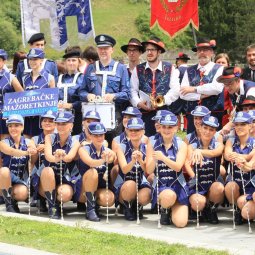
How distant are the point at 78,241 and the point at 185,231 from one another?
156cm

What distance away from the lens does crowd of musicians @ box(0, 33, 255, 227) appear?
30.0ft

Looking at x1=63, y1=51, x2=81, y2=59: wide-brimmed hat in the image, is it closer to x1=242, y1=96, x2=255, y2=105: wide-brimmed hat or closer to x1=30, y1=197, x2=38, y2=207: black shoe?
x1=30, y1=197, x2=38, y2=207: black shoe

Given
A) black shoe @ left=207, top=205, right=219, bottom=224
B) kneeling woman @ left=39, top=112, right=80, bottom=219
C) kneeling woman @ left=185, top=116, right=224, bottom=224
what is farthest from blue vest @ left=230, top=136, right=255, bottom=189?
kneeling woman @ left=39, top=112, right=80, bottom=219

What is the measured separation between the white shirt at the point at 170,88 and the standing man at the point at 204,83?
0.10 meters

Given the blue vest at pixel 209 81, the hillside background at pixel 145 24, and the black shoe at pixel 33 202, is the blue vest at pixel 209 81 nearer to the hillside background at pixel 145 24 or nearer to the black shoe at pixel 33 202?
the black shoe at pixel 33 202

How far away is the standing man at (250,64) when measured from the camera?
1048 cm

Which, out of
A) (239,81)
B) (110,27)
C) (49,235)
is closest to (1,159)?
(49,235)

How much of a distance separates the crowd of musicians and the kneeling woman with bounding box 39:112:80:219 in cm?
1

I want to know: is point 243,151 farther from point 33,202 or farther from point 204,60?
point 33,202

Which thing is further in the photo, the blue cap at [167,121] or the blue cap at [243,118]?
the blue cap at [167,121]

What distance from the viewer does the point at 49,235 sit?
8.12 metres

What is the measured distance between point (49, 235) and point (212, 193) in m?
2.33

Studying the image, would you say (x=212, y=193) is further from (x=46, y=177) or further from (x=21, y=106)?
(x=21, y=106)

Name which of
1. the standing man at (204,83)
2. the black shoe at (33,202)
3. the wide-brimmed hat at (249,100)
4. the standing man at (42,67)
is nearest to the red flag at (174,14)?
the standing man at (204,83)
